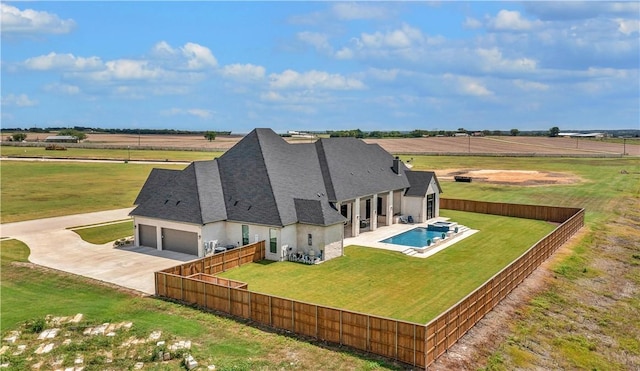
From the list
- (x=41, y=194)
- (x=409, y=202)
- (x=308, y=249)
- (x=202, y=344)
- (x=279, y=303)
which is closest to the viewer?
(x=202, y=344)

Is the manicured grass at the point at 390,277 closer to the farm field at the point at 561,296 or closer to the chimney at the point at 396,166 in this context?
the farm field at the point at 561,296

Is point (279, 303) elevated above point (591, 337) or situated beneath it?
elevated above

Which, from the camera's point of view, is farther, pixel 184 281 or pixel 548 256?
pixel 548 256

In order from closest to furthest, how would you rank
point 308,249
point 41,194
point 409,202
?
point 308,249 → point 409,202 → point 41,194

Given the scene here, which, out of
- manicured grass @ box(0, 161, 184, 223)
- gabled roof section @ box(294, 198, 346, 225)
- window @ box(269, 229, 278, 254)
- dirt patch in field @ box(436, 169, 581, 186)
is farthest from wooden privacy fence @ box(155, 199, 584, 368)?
dirt patch in field @ box(436, 169, 581, 186)

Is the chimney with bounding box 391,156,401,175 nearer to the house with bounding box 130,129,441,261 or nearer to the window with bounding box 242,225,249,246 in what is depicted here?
the house with bounding box 130,129,441,261

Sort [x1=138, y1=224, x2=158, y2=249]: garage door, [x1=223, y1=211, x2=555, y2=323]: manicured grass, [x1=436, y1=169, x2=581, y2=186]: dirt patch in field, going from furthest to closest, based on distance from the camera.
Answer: [x1=436, y1=169, x2=581, y2=186]: dirt patch in field → [x1=138, y1=224, x2=158, y2=249]: garage door → [x1=223, y1=211, x2=555, y2=323]: manicured grass

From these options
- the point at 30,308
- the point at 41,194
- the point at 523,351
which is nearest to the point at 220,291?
the point at 30,308

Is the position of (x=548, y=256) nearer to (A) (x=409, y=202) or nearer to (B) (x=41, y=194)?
(A) (x=409, y=202)
